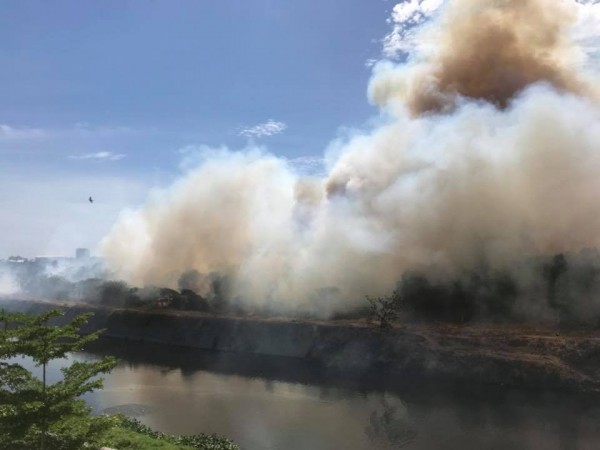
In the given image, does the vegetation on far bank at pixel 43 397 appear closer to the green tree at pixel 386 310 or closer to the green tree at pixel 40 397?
the green tree at pixel 40 397

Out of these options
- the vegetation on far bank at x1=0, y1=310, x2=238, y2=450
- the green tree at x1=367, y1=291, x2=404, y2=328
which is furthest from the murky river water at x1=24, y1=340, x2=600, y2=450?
the vegetation on far bank at x1=0, y1=310, x2=238, y2=450

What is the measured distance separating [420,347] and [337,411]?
57.5 feet

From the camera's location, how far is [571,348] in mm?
53000

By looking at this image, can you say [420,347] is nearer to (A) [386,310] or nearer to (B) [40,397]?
(A) [386,310]

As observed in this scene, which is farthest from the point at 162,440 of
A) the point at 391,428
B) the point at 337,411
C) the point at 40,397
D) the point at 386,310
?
the point at 386,310

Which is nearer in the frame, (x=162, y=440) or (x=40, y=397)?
(x=40, y=397)

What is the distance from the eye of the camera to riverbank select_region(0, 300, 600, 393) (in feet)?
169

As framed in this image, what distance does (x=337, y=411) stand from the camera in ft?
146

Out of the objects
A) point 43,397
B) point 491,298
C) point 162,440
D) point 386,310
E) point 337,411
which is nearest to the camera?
point 43,397

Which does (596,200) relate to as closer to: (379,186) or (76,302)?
(379,186)

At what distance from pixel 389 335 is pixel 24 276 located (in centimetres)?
10691

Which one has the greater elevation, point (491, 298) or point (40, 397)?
point (491, 298)

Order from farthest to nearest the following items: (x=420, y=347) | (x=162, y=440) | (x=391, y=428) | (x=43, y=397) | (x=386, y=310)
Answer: (x=386, y=310), (x=420, y=347), (x=391, y=428), (x=162, y=440), (x=43, y=397)

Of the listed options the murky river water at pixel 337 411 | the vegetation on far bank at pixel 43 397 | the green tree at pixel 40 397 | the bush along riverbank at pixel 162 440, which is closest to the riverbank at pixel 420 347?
the murky river water at pixel 337 411
